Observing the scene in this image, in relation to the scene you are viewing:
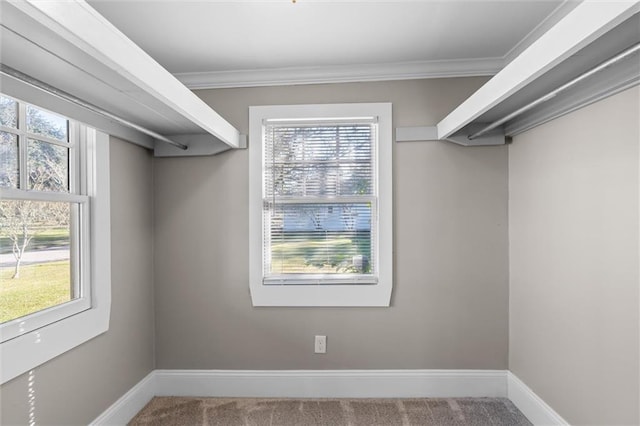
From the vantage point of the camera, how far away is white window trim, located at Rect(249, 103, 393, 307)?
2.51 m

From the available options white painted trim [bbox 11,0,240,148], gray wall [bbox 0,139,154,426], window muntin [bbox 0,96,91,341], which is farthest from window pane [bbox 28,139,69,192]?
white painted trim [bbox 11,0,240,148]

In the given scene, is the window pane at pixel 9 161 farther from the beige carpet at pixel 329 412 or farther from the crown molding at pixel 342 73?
A: the beige carpet at pixel 329 412

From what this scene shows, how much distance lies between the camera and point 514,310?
2418mm

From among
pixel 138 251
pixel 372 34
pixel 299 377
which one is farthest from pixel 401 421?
pixel 372 34

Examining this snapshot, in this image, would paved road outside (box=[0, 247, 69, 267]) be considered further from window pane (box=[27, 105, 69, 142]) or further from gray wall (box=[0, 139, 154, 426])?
window pane (box=[27, 105, 69, 142])

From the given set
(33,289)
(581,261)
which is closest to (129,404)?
(33,289)

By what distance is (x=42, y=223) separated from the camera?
1.71m

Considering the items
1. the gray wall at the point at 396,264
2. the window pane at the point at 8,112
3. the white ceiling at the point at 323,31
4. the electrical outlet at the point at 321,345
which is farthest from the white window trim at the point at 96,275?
the electrical outlet at the point at 321,345

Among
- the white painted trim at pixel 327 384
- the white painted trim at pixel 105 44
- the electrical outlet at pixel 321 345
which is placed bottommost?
the white painted trim at pixel 327 384

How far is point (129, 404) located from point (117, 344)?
1.39 ft

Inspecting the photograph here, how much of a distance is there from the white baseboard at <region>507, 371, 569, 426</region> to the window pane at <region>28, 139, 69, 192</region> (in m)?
2.95

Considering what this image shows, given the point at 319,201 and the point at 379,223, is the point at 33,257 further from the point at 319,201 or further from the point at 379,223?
the point at 379,223

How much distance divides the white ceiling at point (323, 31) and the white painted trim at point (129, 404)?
2.20 m

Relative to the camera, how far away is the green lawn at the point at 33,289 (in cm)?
152
